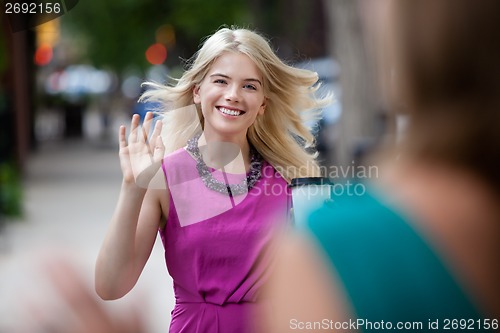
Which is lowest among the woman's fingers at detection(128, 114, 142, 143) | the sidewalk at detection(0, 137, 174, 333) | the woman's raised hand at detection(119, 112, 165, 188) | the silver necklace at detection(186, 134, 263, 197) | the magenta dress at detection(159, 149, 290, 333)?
the sidewalk at detection(0, 137, 174, 333)

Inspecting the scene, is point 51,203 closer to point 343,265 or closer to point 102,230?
point 102,230

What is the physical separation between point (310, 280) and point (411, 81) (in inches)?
12.1

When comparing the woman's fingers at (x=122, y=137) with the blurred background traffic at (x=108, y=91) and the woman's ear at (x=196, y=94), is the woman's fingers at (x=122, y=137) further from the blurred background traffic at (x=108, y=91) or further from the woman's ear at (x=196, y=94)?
the blurred background traffic at (x=108, y=91)

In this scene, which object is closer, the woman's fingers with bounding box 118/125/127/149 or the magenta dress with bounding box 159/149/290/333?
the woman's fingers with bounding box 118/125/127/149

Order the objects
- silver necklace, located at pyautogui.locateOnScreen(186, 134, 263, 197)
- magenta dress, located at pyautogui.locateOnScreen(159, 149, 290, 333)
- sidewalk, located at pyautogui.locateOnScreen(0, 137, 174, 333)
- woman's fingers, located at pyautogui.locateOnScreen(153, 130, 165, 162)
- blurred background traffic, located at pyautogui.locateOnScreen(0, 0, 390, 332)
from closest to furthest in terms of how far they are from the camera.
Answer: woman's fingers, located at pyautogui.locateOnScreen(153, 130, 165, 162), magenta dress, located at pyautogui.locateOnScreen(159, 149, 290, 333), silver necklace, located at pyautogui.locateOnScreen(186, 134, 263, 197), sidewalk, located at pyautogui.locateOnScreen(0, 137, 174, 333), blurred background traffic, located at pyautogui.locateOnScreen(0, 0, 390, 332)

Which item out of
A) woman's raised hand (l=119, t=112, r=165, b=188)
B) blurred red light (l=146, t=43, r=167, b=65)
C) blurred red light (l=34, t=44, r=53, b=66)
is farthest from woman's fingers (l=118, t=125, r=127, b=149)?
blurred red light (l=34, t=44, r=53, b=66)

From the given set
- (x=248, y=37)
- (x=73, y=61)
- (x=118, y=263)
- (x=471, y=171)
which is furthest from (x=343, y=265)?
(x=73, y=61)

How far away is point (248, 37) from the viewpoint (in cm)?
228

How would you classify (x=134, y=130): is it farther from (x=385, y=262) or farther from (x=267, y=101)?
(x=385, y=262)

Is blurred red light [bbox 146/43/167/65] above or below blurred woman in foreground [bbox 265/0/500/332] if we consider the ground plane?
below

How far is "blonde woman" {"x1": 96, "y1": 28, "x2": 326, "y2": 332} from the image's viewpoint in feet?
7.28

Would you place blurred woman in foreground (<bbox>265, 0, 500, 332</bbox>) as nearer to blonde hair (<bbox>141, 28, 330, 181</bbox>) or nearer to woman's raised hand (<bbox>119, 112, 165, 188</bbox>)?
woman's raised hand (<bbox>119, 112, 165, 188</bbox>)

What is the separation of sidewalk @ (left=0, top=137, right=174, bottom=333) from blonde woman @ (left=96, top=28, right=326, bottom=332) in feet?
1.23

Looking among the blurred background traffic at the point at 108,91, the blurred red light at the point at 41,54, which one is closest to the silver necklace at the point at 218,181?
the blurred background traffic at the point at 108,91
